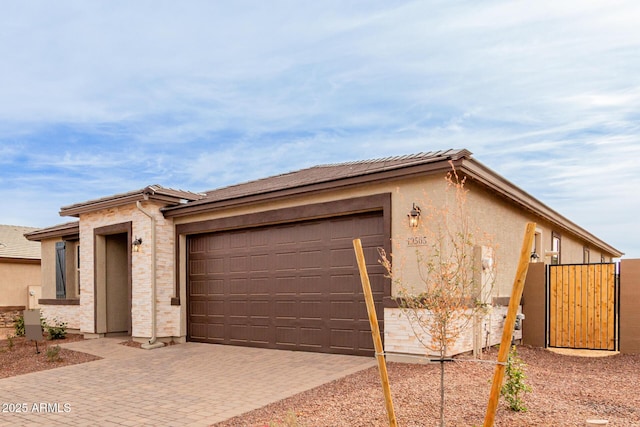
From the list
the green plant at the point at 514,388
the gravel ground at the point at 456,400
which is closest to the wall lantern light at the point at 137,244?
the gravel ground at the point at 456,400

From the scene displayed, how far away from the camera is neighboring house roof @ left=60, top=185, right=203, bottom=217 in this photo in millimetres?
11844

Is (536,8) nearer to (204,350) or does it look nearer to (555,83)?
(555,83)

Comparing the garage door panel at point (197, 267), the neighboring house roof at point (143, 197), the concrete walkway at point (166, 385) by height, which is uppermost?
the neighboring house roof at point (143, 197)

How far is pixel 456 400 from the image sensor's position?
220 inches

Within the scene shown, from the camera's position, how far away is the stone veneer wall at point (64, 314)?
14867 mm

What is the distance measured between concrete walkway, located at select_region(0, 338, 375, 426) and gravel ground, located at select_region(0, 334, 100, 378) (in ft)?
1.44

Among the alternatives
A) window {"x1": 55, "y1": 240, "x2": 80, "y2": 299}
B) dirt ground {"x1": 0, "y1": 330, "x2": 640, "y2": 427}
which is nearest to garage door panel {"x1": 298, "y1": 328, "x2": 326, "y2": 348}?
dirt ground {"x1": 0, "y1": 330, "x2": 640, "y2": 427}

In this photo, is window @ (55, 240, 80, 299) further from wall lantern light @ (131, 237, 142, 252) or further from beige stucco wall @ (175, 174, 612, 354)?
beige stucco wall @ (175, 174, 612, 354)

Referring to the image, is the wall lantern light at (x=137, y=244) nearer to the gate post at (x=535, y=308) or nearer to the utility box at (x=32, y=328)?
the utility box at (x=32, y=328)

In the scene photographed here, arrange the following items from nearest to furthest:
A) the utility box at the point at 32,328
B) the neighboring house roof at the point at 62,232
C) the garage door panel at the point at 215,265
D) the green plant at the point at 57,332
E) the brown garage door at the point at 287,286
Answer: the brown garage door at the point at 287,286
the utility box at the point at 32,328
the garage door panel at the point at 215,265
the green plant at the point at 57,332
the neighboring house roof at the point at 62,232

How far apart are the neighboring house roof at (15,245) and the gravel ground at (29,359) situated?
952 cm

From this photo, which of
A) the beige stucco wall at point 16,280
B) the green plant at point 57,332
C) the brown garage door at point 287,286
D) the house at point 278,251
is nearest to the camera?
the house at point 278,251

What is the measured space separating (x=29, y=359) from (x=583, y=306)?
11.9m

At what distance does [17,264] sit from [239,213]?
49.0 ft
